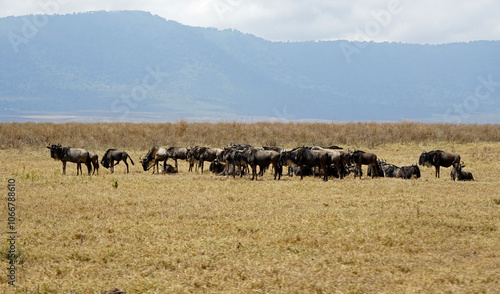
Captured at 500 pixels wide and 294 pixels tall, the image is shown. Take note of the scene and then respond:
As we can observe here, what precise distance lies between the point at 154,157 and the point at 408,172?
12666 millimetres

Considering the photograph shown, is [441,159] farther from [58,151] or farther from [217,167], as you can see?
[58,151]

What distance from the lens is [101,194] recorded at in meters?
18.2

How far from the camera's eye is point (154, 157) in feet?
91.7

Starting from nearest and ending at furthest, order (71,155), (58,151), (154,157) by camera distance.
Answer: (71,155) < (58,151) < (154,157)

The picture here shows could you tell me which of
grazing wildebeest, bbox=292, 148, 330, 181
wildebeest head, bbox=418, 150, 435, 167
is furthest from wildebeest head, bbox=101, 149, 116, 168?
wildebeest head, bbox=418, 150, 435, 167

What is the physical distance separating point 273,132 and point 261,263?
3811 centimetres

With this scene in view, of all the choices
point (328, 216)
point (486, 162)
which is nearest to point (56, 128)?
point (486, 162)

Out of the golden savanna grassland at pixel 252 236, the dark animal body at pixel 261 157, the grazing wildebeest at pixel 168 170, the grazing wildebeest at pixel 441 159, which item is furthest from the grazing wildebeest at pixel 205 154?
the grazing wildebeest at pixel 441 159


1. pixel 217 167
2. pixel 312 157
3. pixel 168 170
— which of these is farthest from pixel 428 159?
pixel 168 170

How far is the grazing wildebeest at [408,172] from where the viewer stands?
81.0 feet

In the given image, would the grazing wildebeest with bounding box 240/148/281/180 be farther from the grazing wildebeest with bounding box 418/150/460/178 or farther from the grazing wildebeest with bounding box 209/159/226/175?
the grazing wildebeest with bounding box 418/150/460/178

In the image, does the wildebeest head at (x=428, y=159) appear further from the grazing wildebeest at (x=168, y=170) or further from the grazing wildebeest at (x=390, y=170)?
the grazing wildebeest at (x=168, y=170)

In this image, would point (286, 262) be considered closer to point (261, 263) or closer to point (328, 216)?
point (261, 263)

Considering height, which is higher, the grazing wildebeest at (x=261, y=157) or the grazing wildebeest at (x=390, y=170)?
the grazing wildebeest at (x=261, y=157)
